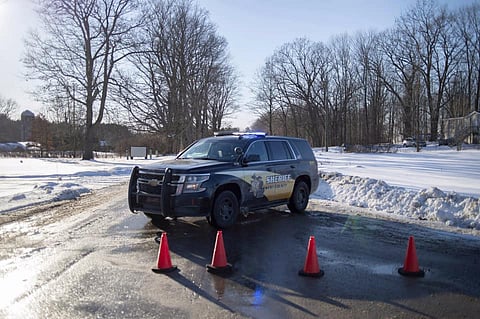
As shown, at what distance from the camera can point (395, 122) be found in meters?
87.2

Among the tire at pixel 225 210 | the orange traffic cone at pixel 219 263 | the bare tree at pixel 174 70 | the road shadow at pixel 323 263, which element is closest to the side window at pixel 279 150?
the road shadow at pixel 323 263

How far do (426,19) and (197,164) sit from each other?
6944 cm

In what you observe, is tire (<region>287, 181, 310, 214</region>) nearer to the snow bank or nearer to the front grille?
the snow bank

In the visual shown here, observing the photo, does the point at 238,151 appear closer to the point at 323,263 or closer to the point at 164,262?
the point at 323,263

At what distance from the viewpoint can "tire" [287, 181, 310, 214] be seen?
10.6 metres

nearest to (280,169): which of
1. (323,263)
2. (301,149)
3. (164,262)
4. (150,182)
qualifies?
(301,149)

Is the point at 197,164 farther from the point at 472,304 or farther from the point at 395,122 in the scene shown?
the point at 395,122

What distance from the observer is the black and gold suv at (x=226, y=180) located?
25.8 ft

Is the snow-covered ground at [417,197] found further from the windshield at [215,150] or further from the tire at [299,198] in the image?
the windshield at [215,150]

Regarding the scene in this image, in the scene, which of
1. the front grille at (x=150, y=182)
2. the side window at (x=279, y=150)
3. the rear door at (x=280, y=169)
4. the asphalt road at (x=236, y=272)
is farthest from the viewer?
the side window at (x=279, y=150)

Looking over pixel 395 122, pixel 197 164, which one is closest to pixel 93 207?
pixel 197 164

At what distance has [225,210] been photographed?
8477 millimetres

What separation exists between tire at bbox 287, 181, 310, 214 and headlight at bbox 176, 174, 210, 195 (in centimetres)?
334

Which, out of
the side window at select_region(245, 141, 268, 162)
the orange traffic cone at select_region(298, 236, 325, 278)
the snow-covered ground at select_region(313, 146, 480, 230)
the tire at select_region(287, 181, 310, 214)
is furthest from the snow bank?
the orange traffic cone at select_region(298, 236, 325, 278)
